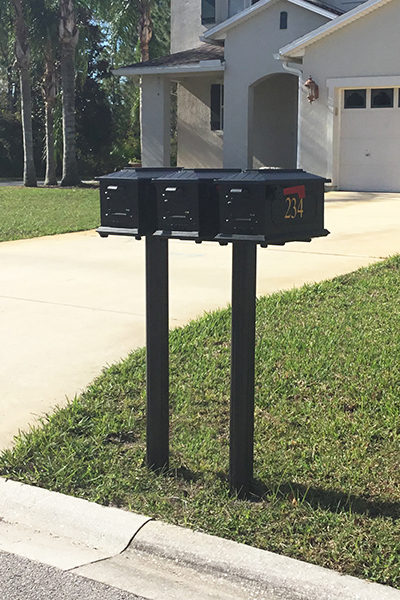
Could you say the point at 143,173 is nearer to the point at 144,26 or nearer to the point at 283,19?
the point at 283,19

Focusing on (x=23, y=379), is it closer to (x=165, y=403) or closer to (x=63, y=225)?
(x=165, y=403)

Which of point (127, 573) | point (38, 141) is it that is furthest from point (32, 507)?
point (38, 141)

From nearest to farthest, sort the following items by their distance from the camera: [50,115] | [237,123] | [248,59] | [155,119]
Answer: [248,59] → [237,123] → [155,119] → [50,115]

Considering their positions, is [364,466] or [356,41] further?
[356,41]

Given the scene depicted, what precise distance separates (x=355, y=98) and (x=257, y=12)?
14.0 feet

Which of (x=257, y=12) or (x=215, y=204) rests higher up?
(x=257, y=12)

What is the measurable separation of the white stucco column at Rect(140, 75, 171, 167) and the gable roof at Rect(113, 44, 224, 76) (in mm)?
477

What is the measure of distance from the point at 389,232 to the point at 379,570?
32.7ft

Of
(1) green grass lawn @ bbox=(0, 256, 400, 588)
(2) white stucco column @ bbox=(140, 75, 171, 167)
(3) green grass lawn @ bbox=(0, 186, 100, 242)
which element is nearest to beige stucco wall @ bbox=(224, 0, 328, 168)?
(2) white stucco column @ bbox=(140, 75, 171, 167)

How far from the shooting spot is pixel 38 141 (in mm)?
40781

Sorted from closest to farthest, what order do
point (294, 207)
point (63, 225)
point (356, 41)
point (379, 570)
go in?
point (379, 570) → point (294, 207) → point (63, 225) → point (356, 41)

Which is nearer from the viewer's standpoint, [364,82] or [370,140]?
[364,82]

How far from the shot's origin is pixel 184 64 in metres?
23.3

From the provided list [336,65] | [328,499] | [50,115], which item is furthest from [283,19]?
[328,499]
